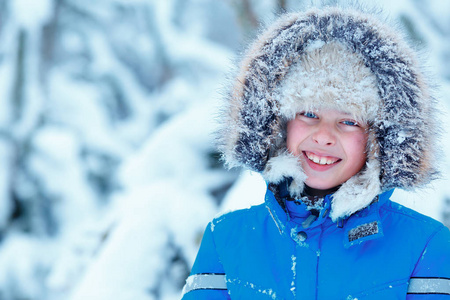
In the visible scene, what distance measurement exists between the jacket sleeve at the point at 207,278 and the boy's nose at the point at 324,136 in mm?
588

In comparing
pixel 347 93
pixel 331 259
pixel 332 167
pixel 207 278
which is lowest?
pixel 331 259

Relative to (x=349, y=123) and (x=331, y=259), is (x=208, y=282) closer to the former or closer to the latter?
(x=331, y=259)

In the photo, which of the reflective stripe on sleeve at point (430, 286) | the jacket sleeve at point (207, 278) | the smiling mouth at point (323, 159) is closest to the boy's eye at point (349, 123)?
the smiling mouth at point (323, 159)

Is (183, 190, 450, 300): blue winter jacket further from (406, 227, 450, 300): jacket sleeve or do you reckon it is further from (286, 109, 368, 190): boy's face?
(286, 109, 368, 190): boy's face

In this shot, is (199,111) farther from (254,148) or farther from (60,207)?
(60,207)

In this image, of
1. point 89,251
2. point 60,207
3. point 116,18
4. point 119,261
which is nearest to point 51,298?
point 60,207

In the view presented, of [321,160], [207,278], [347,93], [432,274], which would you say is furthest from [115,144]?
[432,274]

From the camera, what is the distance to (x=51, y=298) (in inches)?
269

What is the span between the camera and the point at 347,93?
1.62 metres

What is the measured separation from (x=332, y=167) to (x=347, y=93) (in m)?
0.28

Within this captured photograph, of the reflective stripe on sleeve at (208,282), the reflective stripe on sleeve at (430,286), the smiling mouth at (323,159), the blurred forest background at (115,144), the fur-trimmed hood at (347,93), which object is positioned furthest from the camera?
the blurred forest background at (115,144)

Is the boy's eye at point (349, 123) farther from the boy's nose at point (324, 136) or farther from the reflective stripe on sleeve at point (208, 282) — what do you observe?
the reflective stripe on sleeve at point (208, 282)

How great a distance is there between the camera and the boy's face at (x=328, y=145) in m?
1.68

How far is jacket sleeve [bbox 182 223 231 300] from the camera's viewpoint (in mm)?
1810
